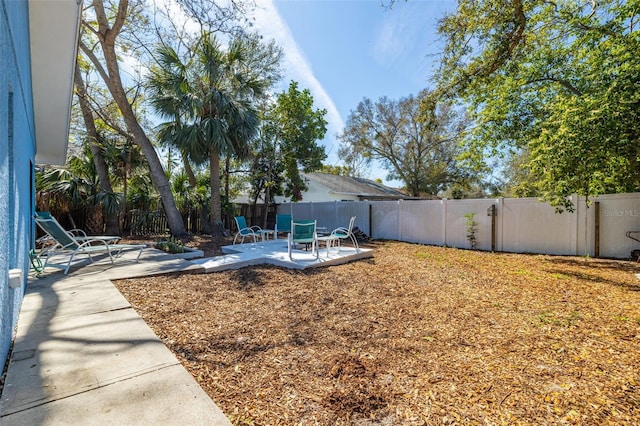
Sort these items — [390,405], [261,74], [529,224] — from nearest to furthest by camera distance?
1. [390,405]
2. [529,224]
3. [261,74]

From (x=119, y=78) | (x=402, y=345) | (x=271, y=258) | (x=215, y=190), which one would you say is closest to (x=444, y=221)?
(x=271, y=258)

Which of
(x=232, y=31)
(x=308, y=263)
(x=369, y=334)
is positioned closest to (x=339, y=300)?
(x=369, y=334)

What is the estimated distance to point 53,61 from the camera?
17.7 feet

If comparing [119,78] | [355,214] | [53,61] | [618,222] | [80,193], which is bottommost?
[618,222]

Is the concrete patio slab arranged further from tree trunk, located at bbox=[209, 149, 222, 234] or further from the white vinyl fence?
tree trunk, located at bbox=[209, 149, 222, 234]

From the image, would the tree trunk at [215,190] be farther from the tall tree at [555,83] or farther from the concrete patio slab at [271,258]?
the tall tree at [555,83]

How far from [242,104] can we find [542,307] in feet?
40.4

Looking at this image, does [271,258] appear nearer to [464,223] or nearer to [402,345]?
[402,345]

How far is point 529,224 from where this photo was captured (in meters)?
9.30

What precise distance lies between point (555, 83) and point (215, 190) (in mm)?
12905

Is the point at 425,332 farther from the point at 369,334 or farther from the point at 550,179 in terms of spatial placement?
the point at 550,179

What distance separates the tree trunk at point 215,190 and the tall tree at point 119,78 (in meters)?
1.50

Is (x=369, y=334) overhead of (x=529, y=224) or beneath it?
beneath

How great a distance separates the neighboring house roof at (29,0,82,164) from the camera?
14.4 feet
